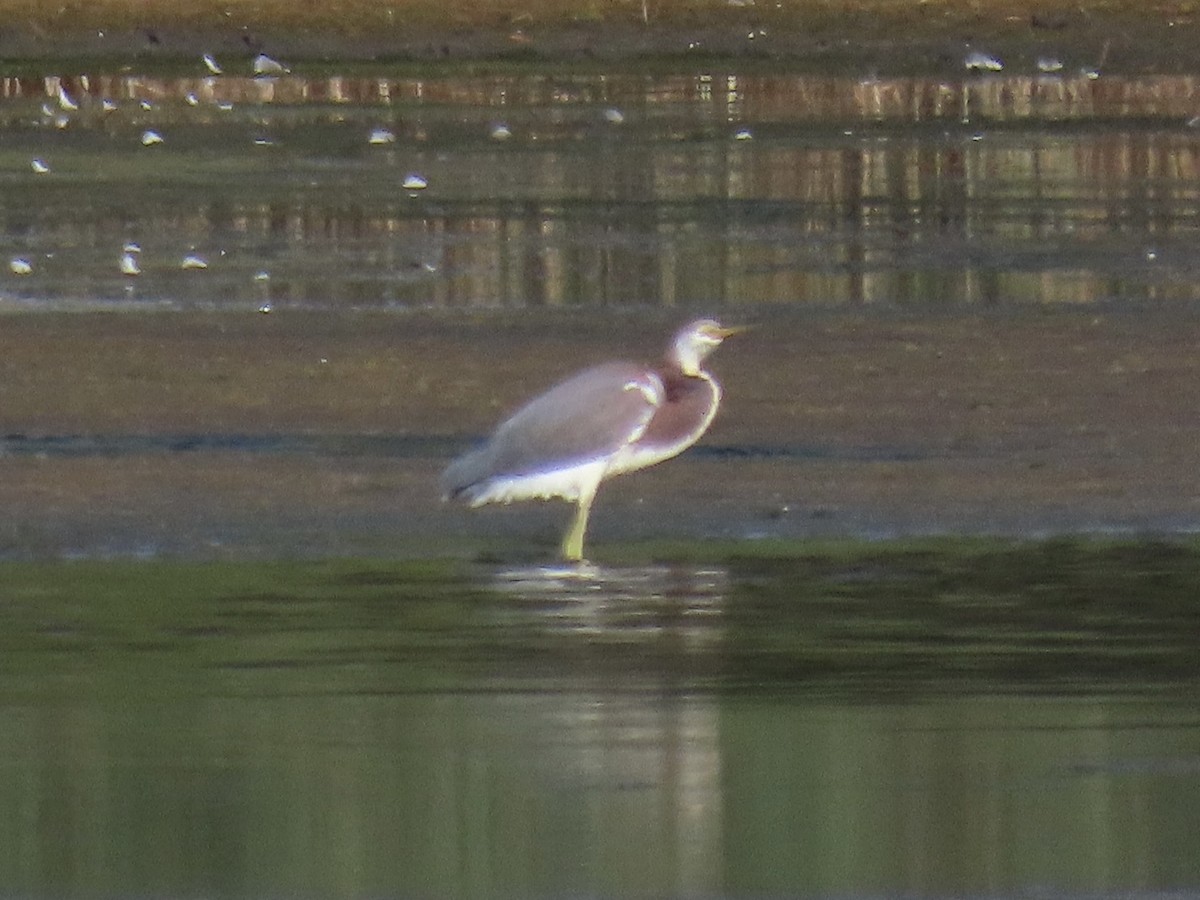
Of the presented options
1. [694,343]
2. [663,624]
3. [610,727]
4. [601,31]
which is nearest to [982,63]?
[601,31]

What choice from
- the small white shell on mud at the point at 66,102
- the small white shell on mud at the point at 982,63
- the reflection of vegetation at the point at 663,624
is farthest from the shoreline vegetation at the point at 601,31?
the reflection of vegetation at the point at 663,624

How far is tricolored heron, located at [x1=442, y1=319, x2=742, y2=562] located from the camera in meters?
10.7

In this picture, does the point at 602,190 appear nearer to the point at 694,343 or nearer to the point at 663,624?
the point at 694,343

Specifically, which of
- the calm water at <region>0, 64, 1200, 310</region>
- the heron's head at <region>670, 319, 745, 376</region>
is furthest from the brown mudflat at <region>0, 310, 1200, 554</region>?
the calm water at <region>0, 64, 1200, 310</region>

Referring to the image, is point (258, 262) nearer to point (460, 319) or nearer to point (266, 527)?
point (460, 319)

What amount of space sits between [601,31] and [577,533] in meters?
24.2

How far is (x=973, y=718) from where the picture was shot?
Answer: 762 centimetres

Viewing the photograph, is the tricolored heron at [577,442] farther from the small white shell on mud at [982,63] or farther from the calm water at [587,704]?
the small white shell on mud at [982,63]

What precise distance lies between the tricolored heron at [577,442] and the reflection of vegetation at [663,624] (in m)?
0.51

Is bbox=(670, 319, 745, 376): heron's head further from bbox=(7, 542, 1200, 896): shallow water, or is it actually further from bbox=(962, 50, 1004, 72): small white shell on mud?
bbox=(962, 50, 1004, 72): small white shell on mud

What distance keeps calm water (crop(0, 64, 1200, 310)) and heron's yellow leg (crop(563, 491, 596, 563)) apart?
5.96 m

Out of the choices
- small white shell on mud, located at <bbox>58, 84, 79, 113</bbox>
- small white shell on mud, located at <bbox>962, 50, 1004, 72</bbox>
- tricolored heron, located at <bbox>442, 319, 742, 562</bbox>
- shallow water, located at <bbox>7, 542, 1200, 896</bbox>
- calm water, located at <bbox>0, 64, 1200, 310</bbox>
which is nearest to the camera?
shallow water, located at <bbox>7, 542, 1200, 896</bbox>

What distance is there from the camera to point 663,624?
29.5 ft

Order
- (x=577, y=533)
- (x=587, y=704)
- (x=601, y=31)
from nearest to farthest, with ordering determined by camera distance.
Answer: (x=587, y=704), (x=577, y=533), (x=601, y=31)
